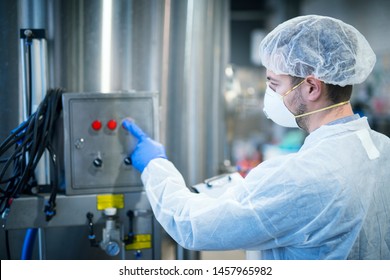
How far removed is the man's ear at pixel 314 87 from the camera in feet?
2.72

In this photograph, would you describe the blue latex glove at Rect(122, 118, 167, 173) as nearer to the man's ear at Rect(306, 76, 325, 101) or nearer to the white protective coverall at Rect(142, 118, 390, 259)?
the white protective coverall at Rect(142, 118, 390, 259)

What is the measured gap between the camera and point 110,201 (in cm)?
100

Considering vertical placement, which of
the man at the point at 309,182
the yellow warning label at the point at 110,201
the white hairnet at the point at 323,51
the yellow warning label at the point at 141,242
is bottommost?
the yellow warning label at the point at 141,242

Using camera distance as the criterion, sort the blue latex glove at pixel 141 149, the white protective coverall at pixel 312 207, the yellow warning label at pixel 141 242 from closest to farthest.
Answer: the white protective coverall at pixel 312 207
the blue latex glove at pixel 141 149
the yellow warning label at pixel 141 242

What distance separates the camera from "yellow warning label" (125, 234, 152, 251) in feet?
3.45

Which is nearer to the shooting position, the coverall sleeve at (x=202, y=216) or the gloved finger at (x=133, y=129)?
the coverall sleeve at (x=202, y=216)

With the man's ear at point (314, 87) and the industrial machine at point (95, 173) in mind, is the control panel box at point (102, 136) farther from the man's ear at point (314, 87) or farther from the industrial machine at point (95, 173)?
the man's ear at point (314, 87)

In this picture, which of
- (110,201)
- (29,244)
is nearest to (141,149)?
(110,201)

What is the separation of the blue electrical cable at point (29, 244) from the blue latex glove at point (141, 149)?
1.20 feet

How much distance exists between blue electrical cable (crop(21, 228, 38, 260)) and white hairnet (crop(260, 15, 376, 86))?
0.83 m

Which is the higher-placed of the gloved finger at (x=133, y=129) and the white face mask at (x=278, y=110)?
the white face mask at (x=278, y=110)

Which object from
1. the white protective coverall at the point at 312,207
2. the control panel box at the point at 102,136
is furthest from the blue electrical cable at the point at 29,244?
the white protective coverall at the point at 312,207

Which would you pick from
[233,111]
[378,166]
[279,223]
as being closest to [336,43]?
[378,166]

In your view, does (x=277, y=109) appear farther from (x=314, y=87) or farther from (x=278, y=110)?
(x=314, y=87)
